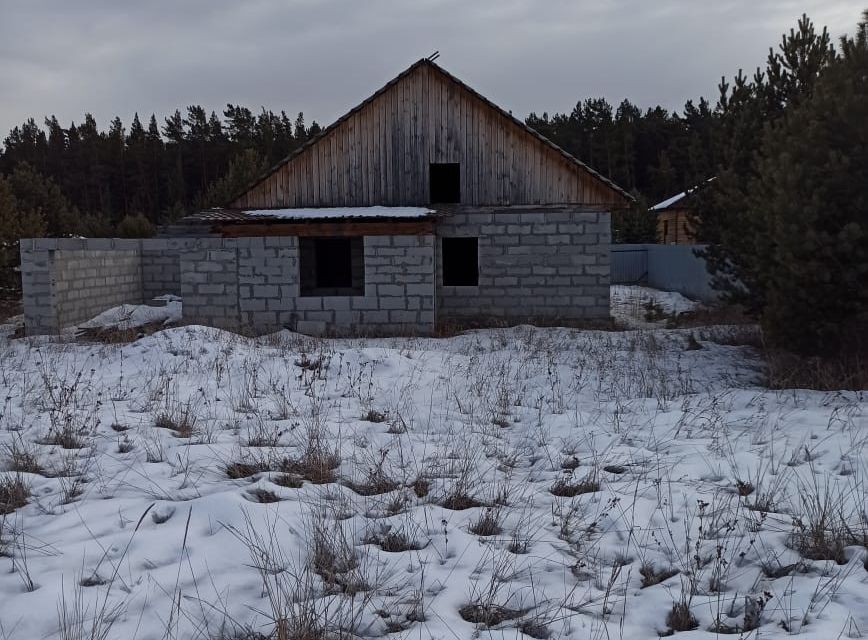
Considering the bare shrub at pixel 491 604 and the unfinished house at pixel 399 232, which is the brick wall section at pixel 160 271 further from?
the bare shrub at pixel 491 604

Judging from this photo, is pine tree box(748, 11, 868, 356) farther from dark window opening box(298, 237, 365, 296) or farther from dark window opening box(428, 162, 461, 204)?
dark window opening box(298, 237, 365, 296)

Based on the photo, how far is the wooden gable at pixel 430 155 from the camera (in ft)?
49.7

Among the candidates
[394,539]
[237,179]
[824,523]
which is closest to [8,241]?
[237,179]

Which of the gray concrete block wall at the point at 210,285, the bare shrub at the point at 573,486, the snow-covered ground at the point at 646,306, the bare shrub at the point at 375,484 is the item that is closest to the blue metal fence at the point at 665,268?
the snow-covered ground at the point at 646,306

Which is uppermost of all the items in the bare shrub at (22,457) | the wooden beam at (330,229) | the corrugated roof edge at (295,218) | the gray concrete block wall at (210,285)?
the corrugated roof edge at (295,218)

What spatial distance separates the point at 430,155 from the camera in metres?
15.4

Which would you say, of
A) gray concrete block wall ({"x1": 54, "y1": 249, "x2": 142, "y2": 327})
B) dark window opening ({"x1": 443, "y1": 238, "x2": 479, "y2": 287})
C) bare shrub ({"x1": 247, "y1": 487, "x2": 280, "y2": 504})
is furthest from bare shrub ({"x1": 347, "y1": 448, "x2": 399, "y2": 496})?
dark window opening ({"x1": 443, "y1": 238, "x2": 479, "y2": 287})

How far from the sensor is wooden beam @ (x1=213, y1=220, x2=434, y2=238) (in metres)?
13.8

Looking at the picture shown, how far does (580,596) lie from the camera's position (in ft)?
10.7

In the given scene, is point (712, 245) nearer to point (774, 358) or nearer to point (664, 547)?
point (774, 358)

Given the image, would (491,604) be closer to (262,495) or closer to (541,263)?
(262,495)

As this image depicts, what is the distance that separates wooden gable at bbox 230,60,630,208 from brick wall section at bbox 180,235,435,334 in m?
2.12

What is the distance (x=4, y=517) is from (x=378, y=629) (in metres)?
2.45

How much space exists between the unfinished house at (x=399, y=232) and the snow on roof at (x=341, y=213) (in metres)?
0.05
